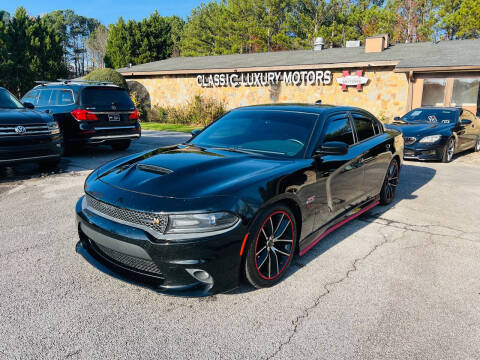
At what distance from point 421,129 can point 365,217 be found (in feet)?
19.1

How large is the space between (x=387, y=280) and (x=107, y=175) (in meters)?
2.77

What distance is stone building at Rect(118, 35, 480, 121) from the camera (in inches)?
622

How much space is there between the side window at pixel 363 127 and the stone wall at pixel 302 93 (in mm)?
13070

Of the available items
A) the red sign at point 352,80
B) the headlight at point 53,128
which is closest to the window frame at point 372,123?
the headlight at point 53,128

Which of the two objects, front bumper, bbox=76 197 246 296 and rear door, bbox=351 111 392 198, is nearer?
front bumper, bbox=76 197 246 296

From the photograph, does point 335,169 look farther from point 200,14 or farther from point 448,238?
point 200,14

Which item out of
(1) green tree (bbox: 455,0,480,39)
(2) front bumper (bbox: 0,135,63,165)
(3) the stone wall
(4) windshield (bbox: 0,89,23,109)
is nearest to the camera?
(2) front bumper (bbox: 0,135,63,165)

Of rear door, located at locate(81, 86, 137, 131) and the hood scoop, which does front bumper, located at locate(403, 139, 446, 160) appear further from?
the hood scoop

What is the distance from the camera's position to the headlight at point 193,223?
102 inches

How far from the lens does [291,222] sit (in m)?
3.26

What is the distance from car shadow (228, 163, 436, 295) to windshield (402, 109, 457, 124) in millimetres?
2216

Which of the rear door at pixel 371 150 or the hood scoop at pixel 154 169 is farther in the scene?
the rear door at pixel 371 150

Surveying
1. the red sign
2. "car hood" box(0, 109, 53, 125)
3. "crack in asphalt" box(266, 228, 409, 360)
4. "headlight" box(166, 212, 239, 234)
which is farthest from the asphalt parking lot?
the red sign

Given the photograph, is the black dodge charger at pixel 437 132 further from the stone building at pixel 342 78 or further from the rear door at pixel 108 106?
the rear door at pixel 108 106
